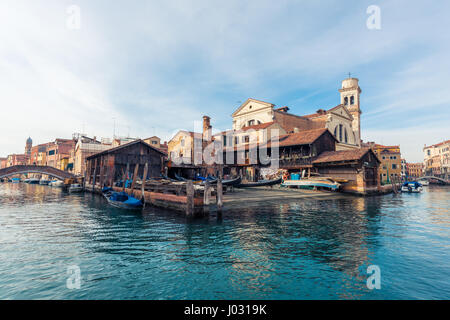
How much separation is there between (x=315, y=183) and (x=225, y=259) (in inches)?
965

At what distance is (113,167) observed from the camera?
2866cm

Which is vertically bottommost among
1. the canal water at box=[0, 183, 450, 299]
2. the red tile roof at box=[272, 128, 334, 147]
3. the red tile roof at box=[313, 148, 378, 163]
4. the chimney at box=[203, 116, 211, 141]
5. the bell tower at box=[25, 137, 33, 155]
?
the canal water at box=[0, 183, 450, 299]

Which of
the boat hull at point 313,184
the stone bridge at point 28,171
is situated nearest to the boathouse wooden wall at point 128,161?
the boat hull at point 313,184

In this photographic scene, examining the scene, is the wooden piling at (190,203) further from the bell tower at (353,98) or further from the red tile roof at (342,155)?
the bell tower at (353,98)

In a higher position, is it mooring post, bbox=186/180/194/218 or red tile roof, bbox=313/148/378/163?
red tile roof, bbox=313/148/378/163

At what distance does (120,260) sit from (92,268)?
85 cm

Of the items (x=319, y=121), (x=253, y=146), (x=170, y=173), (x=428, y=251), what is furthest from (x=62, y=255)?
(x=319, y=121)

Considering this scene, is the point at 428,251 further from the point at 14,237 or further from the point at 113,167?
the point at 113,167

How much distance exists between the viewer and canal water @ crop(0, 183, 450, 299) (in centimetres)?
585

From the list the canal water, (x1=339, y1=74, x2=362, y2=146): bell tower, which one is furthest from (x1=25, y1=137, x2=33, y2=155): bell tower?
(x1=339, y1=74, x2=362, y2=146): bell tower

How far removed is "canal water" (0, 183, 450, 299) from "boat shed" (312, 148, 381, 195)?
14.7 metres

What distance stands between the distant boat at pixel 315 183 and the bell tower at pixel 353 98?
29.1m

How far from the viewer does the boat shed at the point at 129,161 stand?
28.8m

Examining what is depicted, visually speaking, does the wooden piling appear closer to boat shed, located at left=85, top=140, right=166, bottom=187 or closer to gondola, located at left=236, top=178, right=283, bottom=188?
boat shed, located at left=85, top=140, right=166, bottom=187
